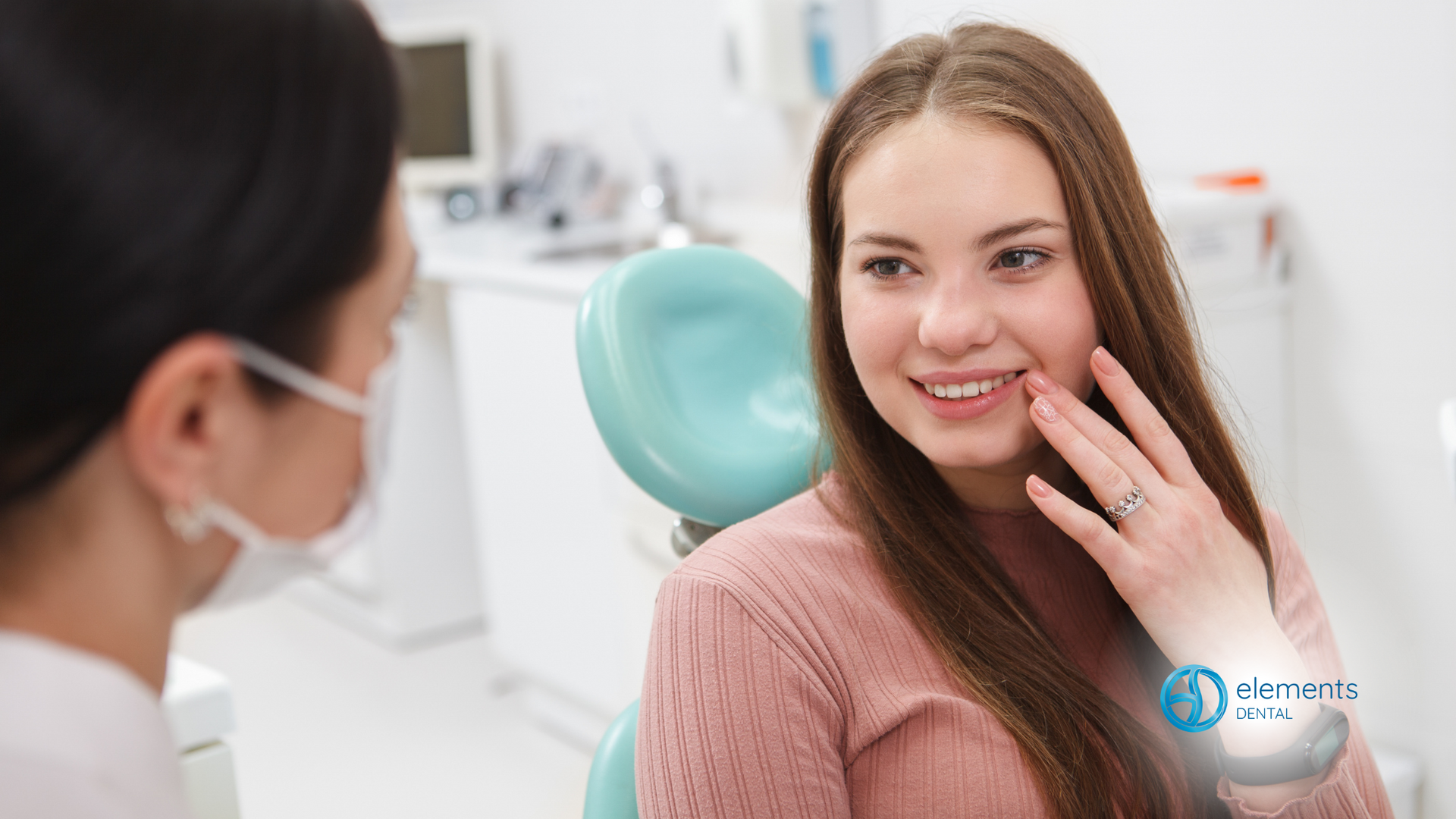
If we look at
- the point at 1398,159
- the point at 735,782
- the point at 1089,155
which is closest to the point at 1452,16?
the point at 1398,159

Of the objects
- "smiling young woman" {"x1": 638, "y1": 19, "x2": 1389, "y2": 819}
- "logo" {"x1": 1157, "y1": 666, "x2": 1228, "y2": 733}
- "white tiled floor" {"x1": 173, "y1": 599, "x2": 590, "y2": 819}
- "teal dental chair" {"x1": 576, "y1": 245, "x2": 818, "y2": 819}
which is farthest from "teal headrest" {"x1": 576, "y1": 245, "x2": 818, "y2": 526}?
"white tiled floor" {"x1": 173, "y1": 599, "x2": 590, "y2": 819}

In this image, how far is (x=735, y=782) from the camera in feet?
3.05

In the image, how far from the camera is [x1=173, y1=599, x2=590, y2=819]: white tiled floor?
240cm

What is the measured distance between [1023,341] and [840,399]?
20 cm

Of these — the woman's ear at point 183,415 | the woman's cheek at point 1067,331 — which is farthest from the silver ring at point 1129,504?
the woman's ear at point 183,415

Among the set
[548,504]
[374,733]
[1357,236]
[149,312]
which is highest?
[149,312]

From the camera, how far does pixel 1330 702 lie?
41.9 inches

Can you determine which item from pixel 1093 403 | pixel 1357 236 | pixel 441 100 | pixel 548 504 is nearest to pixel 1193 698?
pixel 1093 403

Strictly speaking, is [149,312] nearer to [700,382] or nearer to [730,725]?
[730,725]

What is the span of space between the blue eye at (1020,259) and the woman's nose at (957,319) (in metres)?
0.03

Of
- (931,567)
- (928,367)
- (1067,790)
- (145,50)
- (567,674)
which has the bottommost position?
(567,674)

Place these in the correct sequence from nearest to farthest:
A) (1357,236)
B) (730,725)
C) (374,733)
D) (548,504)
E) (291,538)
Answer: (291,538) → (730,725) → (1357,236) → (548,504) → (374,733)

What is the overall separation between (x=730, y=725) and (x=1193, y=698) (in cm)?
39

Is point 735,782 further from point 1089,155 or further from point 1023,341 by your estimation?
point 1089,155
